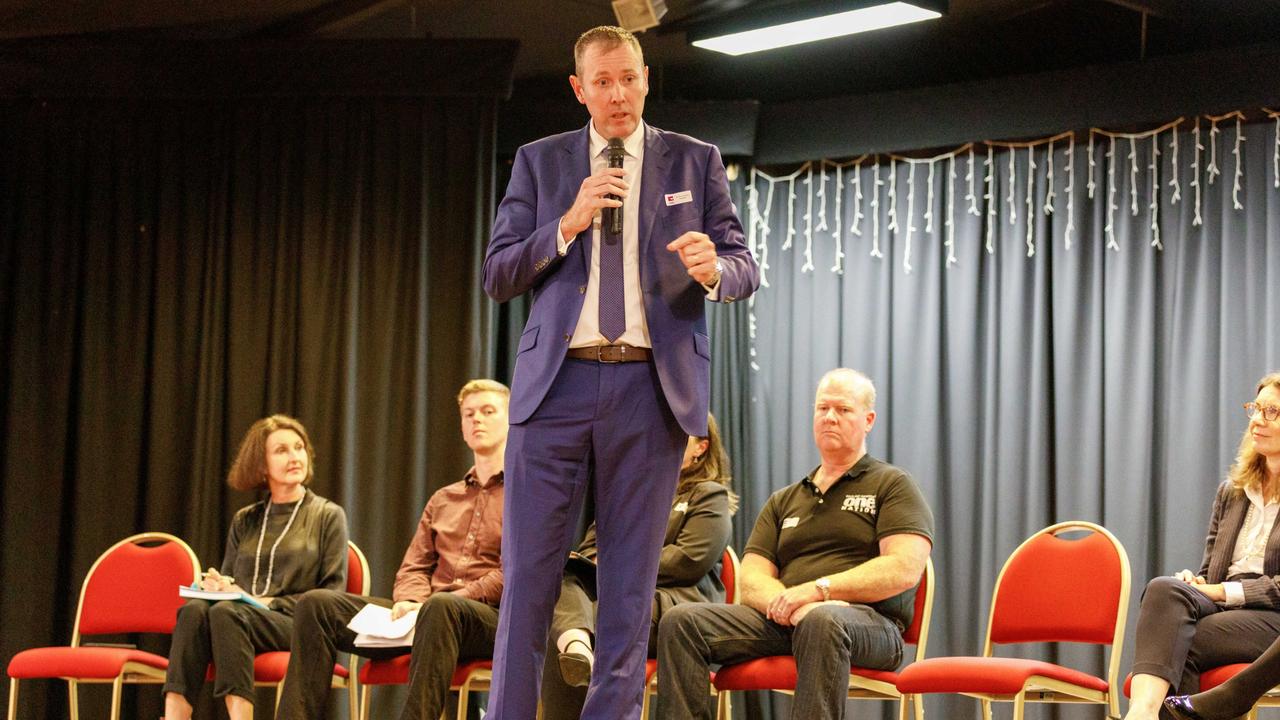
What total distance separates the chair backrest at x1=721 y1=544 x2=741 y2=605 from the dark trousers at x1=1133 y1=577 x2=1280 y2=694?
4.36 ft

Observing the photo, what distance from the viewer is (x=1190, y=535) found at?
4836 mm

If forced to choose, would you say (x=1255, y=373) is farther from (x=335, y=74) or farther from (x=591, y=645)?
(x=335, y=74)

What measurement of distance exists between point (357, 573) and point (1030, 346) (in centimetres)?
272

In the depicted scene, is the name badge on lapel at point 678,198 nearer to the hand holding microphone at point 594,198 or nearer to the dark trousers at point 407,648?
the hand holding microphone at point 594,198

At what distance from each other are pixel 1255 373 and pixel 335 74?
3767 millimetres

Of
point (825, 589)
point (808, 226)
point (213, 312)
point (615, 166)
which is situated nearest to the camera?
point (615, 166)

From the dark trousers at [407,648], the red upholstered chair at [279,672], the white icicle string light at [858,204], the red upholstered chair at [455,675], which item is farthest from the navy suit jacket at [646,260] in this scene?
the white icicle string light at [858,204]

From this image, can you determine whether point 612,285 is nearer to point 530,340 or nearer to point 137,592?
point 530,340

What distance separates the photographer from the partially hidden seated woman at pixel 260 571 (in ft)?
14.0

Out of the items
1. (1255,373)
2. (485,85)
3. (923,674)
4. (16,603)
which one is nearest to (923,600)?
(923,674)

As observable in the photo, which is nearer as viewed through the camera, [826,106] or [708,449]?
[708,449]

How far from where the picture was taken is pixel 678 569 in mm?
4145

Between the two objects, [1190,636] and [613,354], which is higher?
[613,354]

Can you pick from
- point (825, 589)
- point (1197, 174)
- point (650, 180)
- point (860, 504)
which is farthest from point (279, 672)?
point (1197, 174)
